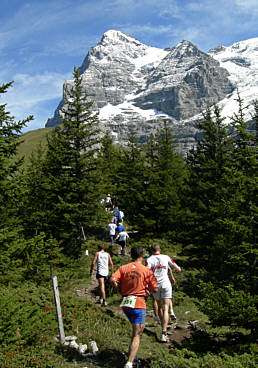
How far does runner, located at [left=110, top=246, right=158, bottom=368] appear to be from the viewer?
5770 millimetres

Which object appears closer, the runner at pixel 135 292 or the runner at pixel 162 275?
the runner at pixel 135 292

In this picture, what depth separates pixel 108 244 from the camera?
2038 centimetres

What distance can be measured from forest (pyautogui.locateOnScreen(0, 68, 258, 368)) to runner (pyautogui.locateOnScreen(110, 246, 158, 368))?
2.19 feet

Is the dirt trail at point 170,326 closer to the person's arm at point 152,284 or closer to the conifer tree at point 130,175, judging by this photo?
the person's arm at point 152,284

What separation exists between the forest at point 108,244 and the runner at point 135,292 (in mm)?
666

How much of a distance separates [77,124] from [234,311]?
16021mm

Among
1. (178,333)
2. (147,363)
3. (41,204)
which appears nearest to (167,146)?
(41,204)

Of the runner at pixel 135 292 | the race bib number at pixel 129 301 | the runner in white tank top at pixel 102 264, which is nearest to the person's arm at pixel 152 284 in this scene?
the runner at pixel 135 292

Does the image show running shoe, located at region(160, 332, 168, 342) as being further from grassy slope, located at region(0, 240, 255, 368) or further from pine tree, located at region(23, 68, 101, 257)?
pine tree, located at region(23, 68, 101, 257)

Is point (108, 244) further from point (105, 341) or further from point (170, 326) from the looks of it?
point (105, 341)

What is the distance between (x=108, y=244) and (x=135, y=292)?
48.1 ft

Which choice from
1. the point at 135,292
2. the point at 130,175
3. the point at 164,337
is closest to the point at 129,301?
the point at 135,292

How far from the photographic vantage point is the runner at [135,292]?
5.77m

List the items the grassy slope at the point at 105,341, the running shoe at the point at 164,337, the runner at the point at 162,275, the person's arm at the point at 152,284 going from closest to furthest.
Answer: the person's arm at the point at 152,284
the grassy slope at the point at 105,341
the running shoe at the point at 164,337
the runner at the point at 162,275
